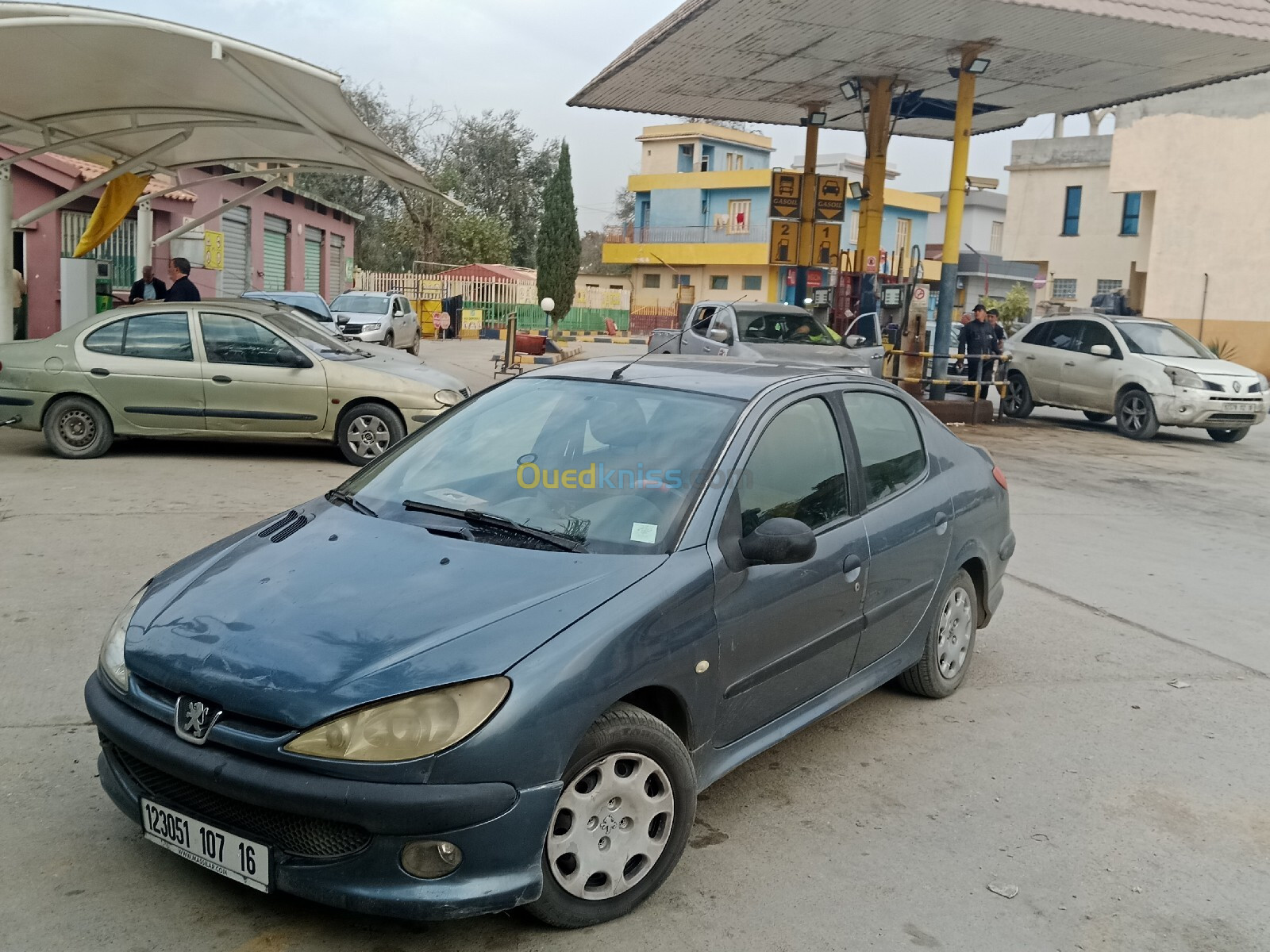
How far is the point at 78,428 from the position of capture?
10180mm

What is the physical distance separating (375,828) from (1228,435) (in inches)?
649

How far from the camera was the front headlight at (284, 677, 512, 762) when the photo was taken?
2.77m

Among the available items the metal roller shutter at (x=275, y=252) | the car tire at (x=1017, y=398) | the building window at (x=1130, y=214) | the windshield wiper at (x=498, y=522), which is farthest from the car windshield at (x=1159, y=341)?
the building window at (x=1130, y=214)

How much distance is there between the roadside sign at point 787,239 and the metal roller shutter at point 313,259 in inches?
659

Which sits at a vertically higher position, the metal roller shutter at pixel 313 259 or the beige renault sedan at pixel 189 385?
the metal roller shutter at pixel 313 259

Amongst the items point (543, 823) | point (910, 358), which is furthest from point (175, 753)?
point (910, 358)

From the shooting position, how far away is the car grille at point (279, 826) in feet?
9.21

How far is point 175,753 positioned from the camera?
291 centimetres

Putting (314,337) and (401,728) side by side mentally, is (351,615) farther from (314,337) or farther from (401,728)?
(314,337)

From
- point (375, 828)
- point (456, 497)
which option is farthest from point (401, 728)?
point (456, 497)

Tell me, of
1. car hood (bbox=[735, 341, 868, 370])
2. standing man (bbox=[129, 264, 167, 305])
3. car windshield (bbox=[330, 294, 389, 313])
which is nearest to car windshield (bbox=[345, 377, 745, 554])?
standing man (bbox=[129, 264, 167, 305])

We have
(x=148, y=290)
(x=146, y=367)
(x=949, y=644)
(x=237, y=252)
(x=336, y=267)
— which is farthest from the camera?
(x=336, y=267)

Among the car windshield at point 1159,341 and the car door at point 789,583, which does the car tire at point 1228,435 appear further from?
the car door at point 789,583

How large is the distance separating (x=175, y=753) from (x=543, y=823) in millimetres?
966
